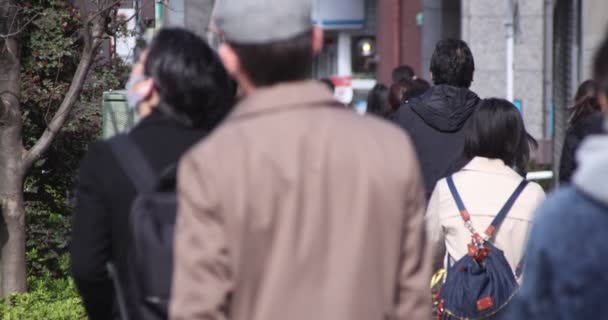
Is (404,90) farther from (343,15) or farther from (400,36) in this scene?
(343,15)

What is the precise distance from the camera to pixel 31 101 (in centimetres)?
979

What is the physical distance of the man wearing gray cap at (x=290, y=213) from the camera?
8.81ft

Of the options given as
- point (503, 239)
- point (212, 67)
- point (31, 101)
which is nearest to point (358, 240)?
point (212, 67)

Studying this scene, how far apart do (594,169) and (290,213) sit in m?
0.70

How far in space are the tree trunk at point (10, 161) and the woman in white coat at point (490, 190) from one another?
392cm

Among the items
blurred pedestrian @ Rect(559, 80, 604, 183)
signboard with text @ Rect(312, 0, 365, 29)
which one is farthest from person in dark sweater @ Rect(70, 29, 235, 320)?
signboard with text @ Rect(312, 0, 365, 29)

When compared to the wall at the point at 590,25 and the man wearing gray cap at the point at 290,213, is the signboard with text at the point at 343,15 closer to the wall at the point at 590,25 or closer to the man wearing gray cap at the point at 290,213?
the wall at the point at 590,25

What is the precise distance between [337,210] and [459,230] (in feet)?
8.33

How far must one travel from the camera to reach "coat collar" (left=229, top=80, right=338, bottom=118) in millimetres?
2799

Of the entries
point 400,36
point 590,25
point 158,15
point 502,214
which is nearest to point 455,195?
point 502,214

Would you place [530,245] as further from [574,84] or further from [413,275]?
[574,84]

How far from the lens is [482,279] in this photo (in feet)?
16.6

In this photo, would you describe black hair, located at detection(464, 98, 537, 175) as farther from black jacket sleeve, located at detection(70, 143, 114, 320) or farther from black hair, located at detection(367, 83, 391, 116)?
black hair, located at detection(367, 83, 391, 116)

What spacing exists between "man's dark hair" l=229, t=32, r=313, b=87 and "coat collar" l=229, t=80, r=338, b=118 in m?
0.02
